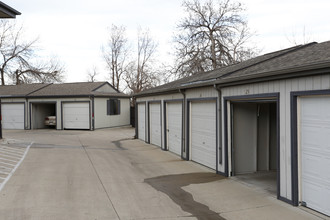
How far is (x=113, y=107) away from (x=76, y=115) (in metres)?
3.50

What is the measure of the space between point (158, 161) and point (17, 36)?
31.6 m

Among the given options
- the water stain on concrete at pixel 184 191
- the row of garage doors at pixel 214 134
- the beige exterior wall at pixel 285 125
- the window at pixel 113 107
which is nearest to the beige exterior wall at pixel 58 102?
→ the window at pixel 113 107

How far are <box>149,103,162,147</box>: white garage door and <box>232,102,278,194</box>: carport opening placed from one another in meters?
6.39

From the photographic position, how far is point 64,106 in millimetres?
24203

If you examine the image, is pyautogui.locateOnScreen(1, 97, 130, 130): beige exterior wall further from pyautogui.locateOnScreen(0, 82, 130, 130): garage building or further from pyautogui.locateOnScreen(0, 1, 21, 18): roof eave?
pyautogui.locateOnScreen(0, 1, 21, 18): roof eave

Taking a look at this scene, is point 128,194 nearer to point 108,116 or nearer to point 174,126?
point 174,126

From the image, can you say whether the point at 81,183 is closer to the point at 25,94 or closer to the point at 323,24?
the point at 25,94

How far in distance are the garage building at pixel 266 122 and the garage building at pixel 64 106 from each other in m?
10.2

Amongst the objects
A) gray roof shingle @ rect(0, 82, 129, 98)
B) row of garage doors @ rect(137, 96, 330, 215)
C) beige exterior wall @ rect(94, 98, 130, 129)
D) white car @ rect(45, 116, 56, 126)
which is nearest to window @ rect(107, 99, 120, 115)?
beige exterior wall @ rect(94, 98, 130, 129)

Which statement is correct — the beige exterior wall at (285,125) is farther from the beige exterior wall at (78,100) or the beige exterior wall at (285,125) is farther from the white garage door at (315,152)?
the beige exterior wall at (78,100)

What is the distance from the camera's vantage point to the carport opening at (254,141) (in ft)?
28.5

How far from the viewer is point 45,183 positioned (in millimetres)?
7656

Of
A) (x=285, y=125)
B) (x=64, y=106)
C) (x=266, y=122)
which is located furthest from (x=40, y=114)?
(x=285, y=125)

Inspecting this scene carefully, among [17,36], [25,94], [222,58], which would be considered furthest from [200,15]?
[17,36]
